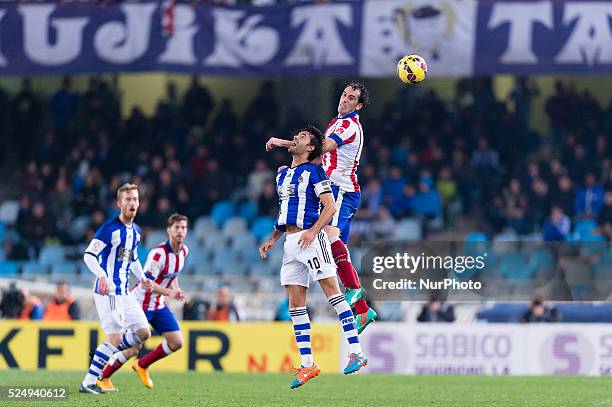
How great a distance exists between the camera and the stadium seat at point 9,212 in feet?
77.6

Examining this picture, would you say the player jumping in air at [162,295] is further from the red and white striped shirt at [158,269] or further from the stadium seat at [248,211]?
the stadium seat at [248,211]

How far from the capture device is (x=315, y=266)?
Answer: 456 inches

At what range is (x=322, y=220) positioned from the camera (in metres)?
11.3

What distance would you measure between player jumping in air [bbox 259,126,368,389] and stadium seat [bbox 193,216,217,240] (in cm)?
1137

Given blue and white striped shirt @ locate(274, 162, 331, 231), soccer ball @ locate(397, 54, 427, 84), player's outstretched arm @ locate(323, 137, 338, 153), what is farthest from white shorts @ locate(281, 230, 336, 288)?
Result: soccer ball @ locate(397, 54, 427, 84)

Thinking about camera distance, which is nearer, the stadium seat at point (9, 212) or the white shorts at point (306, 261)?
the white shorts at point (306, 261)

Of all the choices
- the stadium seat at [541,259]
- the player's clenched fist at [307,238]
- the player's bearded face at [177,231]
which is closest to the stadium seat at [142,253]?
the stadium seat at [541,259]

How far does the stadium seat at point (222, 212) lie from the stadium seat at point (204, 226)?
13cm

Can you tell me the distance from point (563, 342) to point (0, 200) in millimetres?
11418

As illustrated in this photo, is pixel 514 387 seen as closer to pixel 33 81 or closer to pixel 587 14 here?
pixel 587 14

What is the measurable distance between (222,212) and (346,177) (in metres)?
11.0

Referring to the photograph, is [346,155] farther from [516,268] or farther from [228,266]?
[228,266]

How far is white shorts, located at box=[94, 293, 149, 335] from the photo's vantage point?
1345 centimetres

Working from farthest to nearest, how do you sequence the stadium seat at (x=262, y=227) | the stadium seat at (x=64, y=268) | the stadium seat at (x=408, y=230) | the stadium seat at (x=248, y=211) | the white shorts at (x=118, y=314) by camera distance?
the stadium seat at (x=248, y=211) → the stadium seat at (x=262, y=227) → the stadium seat at (x=408, y=230) → the stadium seat at (x=64, y=268) → the white shorts at (x=118, y=314)
